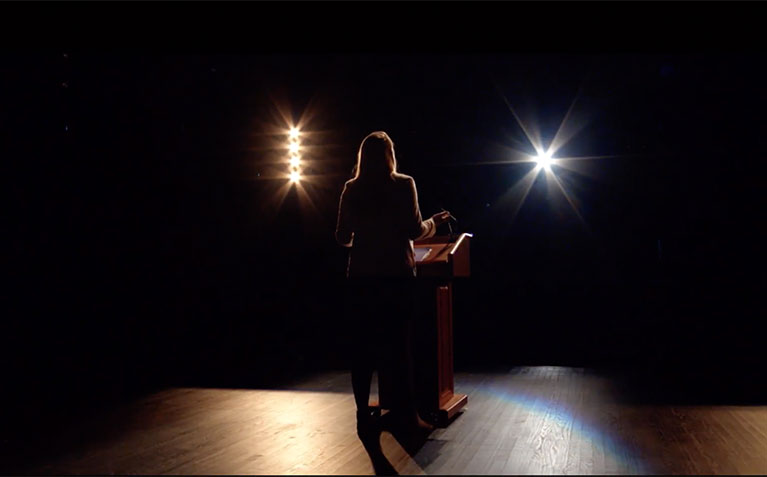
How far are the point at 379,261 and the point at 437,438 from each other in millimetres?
1027

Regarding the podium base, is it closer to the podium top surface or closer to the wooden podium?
the wooden podium

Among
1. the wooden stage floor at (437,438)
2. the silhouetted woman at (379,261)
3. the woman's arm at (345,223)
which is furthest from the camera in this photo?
the woman's arm at (345,223)

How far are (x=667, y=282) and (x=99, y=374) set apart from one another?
5760 millimetres

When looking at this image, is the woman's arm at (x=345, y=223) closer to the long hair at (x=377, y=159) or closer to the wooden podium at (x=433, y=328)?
the long hair at (x=377, y=159)

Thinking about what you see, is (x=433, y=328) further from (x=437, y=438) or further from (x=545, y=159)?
(x=545, y=159)

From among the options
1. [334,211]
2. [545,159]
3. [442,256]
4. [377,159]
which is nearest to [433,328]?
[442,256]

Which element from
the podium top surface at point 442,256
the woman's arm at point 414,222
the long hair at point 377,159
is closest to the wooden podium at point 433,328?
the podium top surface at point 442,256

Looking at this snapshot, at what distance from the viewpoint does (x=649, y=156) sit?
22.0ft

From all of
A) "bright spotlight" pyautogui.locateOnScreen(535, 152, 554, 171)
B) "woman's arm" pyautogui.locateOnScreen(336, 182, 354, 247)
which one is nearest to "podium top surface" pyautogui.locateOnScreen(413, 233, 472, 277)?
"woman's arm" pyautogui.locateOnScreen(336, 182, 354, 247)

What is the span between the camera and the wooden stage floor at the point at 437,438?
2.94 metres

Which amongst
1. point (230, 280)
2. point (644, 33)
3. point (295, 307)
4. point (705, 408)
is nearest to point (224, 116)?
point (230, 280)

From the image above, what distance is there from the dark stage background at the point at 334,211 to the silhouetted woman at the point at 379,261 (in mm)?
2141

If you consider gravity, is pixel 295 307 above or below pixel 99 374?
above

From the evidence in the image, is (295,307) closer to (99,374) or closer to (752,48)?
(99,374)
